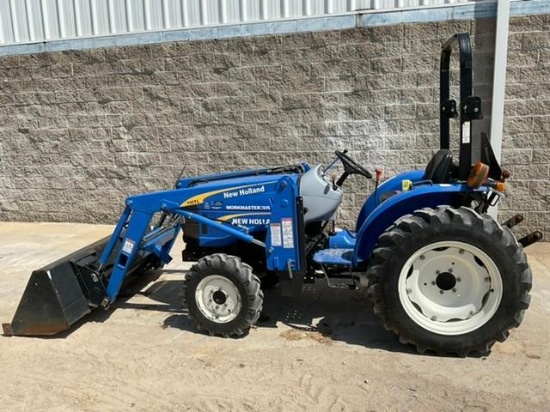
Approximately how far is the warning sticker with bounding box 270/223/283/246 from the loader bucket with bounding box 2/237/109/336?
1.59 meters

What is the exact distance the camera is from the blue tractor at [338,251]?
3.22 meters

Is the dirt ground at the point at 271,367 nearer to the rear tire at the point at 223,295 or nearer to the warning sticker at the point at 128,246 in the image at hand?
the rear tire at the point at 223,295

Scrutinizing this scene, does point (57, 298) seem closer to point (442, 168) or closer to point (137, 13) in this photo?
point (442, 168)

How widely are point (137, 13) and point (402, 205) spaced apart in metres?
5.35

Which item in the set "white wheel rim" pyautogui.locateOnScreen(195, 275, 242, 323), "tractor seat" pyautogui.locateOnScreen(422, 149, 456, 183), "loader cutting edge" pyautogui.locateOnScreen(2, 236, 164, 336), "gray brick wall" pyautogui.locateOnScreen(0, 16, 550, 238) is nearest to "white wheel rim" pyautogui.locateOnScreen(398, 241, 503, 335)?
"tractor seat" pyautogui.locateOnScreen(422, 149, 456, 183)

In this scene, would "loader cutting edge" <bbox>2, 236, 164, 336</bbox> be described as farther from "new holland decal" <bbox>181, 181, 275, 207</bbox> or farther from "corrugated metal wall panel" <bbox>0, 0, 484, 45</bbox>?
"corrugated metal wall panel" <bbox>0, 0, 484, 45</bbox>

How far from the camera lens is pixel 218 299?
371 centimetres

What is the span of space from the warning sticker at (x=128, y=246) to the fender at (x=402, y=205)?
68.4 inches

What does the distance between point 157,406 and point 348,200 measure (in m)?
4.27

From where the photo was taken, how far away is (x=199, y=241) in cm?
405

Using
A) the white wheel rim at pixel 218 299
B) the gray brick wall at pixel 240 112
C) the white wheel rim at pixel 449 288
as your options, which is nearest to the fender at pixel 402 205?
the white wheel rim at pixel 449 288

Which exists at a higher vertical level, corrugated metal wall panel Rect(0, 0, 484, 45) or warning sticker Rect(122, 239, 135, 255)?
corrugated metal wall panel Rect(0, 0, 484, 45)

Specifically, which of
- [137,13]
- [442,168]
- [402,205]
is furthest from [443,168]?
[137,13]

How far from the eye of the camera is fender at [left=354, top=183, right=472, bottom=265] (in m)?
3.43
